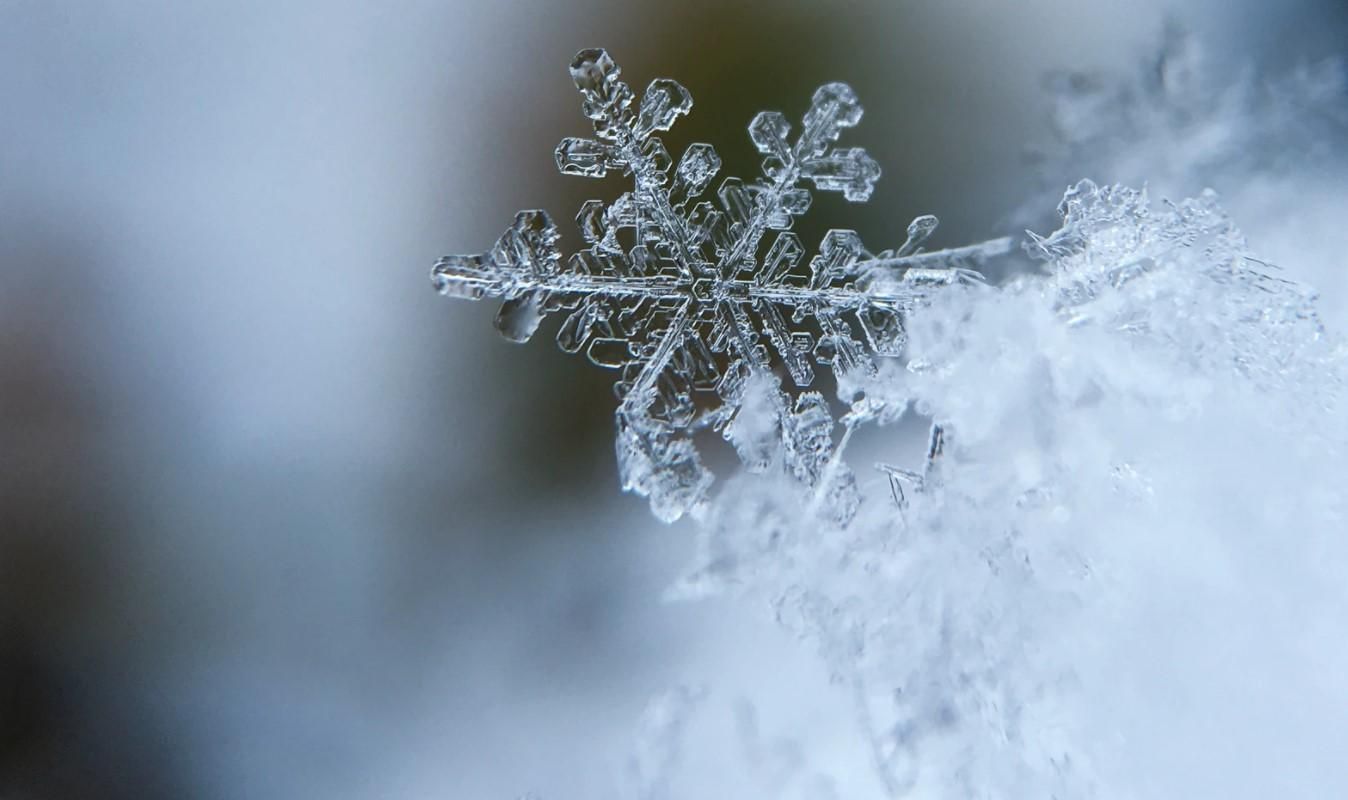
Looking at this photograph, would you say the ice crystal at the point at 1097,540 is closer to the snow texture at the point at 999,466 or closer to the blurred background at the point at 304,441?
the snow texture at the point at 999,466

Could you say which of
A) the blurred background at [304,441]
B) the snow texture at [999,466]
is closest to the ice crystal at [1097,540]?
the snow texture at [999,466]

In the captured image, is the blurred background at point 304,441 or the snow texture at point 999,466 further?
the blurred background at point 304,441

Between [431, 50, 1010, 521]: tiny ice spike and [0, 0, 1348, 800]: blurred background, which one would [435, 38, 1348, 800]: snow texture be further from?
[0, 0, 1348, 800]: blurred background

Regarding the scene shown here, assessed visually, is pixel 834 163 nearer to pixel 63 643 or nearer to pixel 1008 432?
pixel 1008 432

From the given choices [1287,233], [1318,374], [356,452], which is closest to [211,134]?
[356,452]

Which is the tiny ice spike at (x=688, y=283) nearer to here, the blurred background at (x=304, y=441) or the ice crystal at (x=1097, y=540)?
the ice crystal at (x=1097, y=540)
